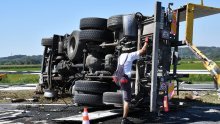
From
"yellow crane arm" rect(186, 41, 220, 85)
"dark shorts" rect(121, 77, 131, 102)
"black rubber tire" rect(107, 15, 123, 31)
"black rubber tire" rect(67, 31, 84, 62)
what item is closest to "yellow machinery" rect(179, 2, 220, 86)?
"yellow crane arm" rect(186, 41, 220, 85)

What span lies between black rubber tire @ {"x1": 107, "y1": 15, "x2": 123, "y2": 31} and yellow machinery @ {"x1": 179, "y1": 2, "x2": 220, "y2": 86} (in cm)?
145

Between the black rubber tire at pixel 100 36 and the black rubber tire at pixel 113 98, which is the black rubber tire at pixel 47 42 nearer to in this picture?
the black rubber tire at pixel 100 36

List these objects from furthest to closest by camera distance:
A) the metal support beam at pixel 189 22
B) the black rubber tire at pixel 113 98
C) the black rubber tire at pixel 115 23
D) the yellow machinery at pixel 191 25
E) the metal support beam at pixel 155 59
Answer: the black rubber tire at pixel 115 23 < the metal support beam at pixel 189 22 < the yellow machinery at pixel 191 25 < the black rubber tire at pixel 113 98 < the metal support beam at pixel 155 59

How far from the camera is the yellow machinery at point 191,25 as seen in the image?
9.02 metres

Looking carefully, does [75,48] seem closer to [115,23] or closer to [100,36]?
[100,36]

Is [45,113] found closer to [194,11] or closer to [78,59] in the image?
[78,59]

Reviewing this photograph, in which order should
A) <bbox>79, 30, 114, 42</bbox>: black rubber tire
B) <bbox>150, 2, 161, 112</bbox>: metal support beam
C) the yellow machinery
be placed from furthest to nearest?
<bbox>79, 30, 114, 42</bbox>: black rubber tire → the yellow machinery → <bbox>150, 2, 161, 112</bbox>: metal support beam

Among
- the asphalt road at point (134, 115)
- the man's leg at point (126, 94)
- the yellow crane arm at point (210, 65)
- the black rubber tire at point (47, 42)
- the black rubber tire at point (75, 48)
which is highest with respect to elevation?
the black rubber tire at point (47, 42)

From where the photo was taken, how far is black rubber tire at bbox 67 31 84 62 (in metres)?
12.0

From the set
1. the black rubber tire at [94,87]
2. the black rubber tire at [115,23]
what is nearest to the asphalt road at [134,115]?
the black rubber tire at [94,87]

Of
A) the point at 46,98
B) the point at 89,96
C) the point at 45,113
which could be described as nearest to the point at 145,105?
the point at 89,96

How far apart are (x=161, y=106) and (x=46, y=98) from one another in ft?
19.8

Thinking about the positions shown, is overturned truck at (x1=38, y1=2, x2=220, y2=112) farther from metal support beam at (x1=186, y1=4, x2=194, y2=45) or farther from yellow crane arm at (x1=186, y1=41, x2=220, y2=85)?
yellow crane arm at (x1=186, y1=41, x2=220, y2=85)

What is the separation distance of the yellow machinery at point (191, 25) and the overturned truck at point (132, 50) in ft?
0.08
